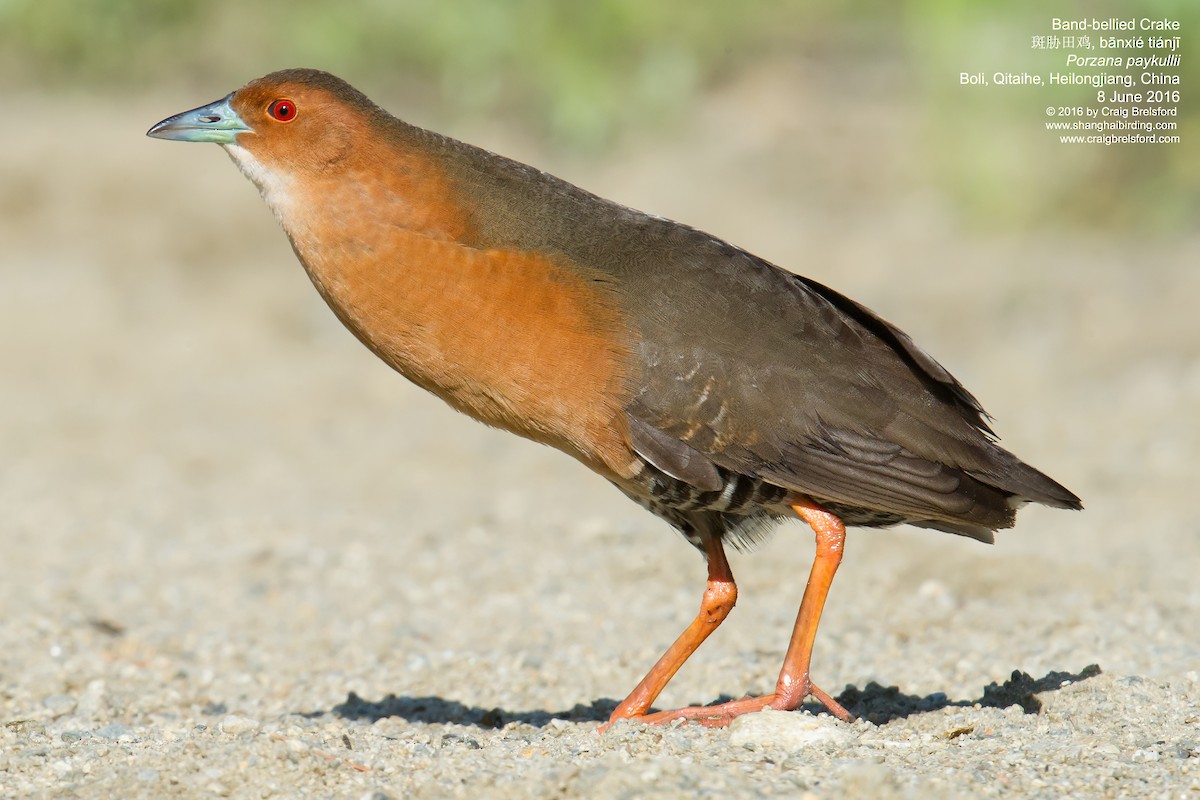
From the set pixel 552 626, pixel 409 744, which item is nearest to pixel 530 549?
pixel 552 626

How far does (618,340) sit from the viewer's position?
4.80m

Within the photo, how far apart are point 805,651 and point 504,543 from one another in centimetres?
338

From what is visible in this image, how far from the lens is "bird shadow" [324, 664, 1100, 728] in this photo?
5199mm

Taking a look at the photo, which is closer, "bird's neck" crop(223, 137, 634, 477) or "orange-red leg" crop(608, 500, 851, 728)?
"bird's neck" crop(223, 137, 634, 477)

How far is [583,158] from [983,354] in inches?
173

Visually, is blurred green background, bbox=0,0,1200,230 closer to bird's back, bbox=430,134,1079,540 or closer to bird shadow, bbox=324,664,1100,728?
bird shadow, bbox=324,664,1100,728

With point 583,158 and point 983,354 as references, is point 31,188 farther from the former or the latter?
point 983,354

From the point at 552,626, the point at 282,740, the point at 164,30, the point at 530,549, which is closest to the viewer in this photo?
the point at 282,740

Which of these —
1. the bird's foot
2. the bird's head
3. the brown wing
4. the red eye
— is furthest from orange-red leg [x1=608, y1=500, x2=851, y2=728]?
the red eye

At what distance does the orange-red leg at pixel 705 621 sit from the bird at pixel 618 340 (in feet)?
0.71

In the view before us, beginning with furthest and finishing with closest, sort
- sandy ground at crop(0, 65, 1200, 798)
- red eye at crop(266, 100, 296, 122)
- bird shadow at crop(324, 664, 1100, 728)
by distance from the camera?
bird shadow at crop(324, 664, 1100, 728), red eye at crop(266, 100, 296, 122), sandy ground at crop(0, 65, 1200, 798)

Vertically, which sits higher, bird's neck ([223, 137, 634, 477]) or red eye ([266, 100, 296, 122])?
red eye ([266, 100, 296, 122])

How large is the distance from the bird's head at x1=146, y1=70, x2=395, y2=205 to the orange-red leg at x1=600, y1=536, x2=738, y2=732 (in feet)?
6.12

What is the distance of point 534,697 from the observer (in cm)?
600
